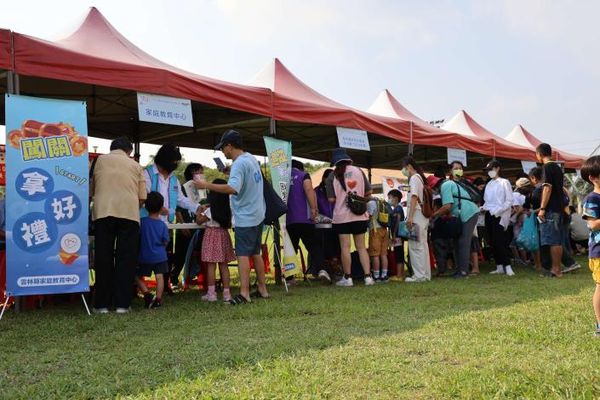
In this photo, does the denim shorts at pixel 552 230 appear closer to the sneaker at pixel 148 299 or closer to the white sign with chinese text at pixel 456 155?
the white sign with chinese text at pixel 456 155

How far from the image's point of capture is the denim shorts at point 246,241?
5.60m

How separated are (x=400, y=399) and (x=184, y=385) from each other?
1067 mm

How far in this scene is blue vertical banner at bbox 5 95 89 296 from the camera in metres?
4.77

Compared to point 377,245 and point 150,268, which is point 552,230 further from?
point 150,268

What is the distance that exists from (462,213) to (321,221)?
209cm

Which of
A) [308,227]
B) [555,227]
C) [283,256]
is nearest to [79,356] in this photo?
[283,256]

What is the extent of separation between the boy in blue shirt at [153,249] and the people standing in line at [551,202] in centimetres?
477

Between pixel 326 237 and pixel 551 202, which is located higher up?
pixel 551 202

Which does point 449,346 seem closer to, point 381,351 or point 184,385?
point 381,351

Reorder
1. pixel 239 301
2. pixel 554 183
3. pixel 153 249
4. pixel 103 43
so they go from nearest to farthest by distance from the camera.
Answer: pixel 239 301 < pixel 153 249 < pixel 103 43 < pixel 554 183

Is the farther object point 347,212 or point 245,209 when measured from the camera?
point 347,212

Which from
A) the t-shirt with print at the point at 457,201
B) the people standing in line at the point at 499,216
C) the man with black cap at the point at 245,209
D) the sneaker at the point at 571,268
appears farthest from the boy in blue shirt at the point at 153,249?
the sneaker at the point at 571,268

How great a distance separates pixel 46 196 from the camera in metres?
4.93

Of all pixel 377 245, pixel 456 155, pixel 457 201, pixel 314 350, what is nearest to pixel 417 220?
pixel 377 245
